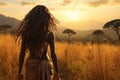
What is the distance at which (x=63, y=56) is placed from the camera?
1221 cm

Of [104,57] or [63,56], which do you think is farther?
[63,56]

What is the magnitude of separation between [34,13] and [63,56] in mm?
7138

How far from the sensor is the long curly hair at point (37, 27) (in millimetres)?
5066

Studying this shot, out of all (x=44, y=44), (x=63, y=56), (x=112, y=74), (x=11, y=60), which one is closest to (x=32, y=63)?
(x=44, y=44)

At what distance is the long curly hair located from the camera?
5066mm

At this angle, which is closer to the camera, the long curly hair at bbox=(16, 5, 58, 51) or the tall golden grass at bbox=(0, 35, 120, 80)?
the long curly hair at bbox=(16, 5, 58, 51)

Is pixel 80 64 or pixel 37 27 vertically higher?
pixel 37 27

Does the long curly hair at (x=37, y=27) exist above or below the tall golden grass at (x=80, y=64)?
above

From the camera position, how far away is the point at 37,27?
16.7 feet

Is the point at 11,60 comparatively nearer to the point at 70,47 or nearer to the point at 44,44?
the point at 70,47

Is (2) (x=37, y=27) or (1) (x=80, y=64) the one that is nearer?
(2) (x=37, y=27)

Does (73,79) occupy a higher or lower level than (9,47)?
lower

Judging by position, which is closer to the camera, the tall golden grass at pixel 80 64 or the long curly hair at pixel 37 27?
the long curly hair at pixel 37 27

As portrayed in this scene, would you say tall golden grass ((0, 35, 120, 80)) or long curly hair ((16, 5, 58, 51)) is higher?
long curly hair ((16, 5, 58, 51))
